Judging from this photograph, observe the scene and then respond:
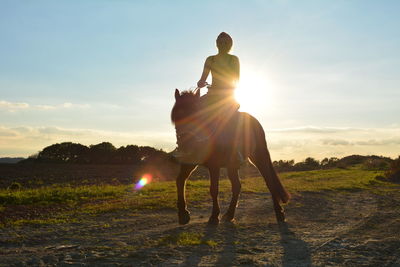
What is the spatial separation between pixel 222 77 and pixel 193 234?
10.6 ft

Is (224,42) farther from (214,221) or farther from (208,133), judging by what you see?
(214,221)

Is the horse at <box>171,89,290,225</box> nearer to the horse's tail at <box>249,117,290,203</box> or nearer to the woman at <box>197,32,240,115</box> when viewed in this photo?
the horse's tail at <box>249,117,290,203</box>

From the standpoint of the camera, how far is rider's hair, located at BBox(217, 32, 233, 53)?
8.25 m

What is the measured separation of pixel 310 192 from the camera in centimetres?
1462

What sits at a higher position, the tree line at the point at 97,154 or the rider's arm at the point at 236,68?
the rider's arm at the point at 236,68

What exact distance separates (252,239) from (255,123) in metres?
3.09

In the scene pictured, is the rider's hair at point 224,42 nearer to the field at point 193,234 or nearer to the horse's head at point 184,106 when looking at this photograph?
the horse's head at point 184,106

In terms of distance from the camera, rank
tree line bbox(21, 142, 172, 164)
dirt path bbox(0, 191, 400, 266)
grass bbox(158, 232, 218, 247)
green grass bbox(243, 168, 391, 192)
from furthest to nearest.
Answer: tree line bbox(21, 142, 172, 164), green grass bbox(243, 168, 391, 192), grass bbox(158, 232, 218, 247), dirt path bbox(0, 191, 400, 266)

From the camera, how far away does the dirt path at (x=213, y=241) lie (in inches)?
195

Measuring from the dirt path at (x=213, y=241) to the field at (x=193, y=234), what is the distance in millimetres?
13

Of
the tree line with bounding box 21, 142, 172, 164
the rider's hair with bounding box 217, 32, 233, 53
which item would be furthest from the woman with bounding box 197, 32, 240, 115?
the tree line with bounding box 21, 142, 172, 164

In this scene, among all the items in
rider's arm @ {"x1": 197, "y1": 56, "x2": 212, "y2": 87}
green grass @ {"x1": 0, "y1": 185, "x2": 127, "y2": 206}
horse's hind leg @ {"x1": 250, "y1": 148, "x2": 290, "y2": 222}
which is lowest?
green grass @ {"x1": 0, "y1": 185, "x2": 127, "y2": 206}

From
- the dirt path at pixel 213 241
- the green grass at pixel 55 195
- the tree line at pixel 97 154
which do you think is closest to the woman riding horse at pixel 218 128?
the dirt path at pixel 213 241

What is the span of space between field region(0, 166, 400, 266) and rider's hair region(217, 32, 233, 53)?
3.63 m
